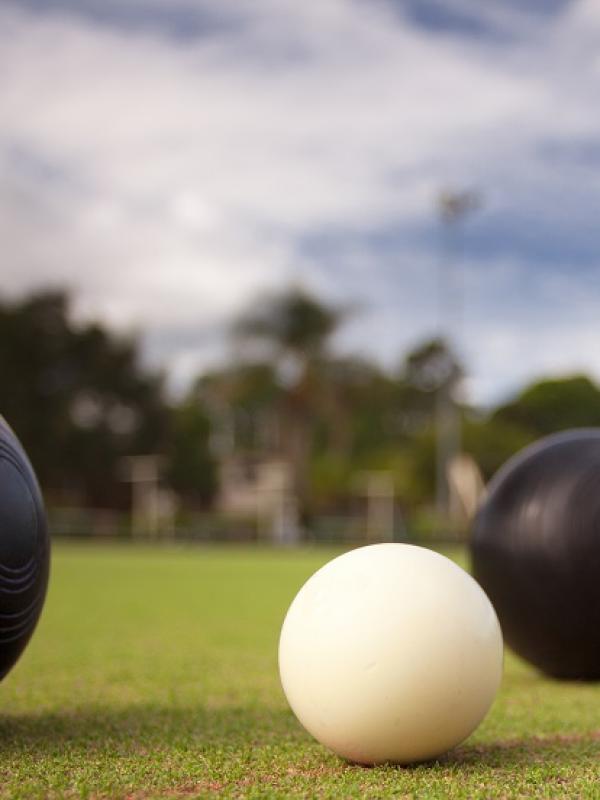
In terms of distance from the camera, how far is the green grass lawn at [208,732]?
15.6 feet

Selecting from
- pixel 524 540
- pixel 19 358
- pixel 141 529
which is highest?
pixel 19 358

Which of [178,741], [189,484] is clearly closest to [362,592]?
[178,741]

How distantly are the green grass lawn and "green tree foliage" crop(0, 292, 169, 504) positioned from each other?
48644 mm

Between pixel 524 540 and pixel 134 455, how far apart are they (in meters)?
58.1

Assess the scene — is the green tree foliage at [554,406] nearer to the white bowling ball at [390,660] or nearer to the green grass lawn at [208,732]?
the green grass lawn at [208,732]

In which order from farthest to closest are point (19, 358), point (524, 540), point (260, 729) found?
point (19, 358) < point (524, 540) < point (260, 729)

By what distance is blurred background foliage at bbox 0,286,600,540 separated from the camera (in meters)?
61.6

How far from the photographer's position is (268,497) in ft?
213

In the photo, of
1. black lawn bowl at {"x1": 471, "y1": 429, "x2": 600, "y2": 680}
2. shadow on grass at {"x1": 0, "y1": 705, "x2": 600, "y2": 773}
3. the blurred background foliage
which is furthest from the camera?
the blurred background foliage

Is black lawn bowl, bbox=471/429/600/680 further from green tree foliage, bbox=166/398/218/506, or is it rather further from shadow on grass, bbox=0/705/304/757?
green tree foliage, bbox=166/398/218/506

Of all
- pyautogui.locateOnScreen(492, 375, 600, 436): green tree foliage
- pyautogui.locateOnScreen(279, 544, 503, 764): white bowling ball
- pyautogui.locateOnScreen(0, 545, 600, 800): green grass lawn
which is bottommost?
pyautogui.locateOnScreen(0, 545, 600, 800): green grass lawn

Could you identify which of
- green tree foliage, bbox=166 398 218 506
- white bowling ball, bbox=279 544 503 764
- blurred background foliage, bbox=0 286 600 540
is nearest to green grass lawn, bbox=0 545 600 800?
white bowling ball, bbox=279 544 503 764

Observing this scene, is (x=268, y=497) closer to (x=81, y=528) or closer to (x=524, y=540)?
(x=81, y=528)

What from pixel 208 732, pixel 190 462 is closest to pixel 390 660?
pixel 208 732
